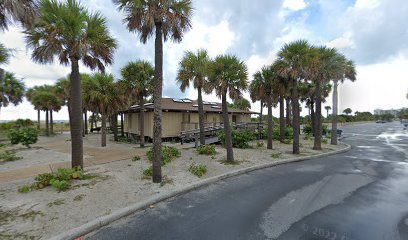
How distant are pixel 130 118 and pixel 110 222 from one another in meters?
20.9

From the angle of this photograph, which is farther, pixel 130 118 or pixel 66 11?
pixel 130 118

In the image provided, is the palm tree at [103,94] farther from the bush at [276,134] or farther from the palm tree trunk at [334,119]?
the palm tree trunk at [334,119]

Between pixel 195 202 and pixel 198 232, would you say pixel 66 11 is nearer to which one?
pixel 195 202

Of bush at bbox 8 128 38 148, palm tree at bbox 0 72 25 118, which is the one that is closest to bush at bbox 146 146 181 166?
bush at bbox 8 128 38 148

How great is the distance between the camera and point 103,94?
17891 millimetres

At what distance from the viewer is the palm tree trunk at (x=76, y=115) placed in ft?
26.7

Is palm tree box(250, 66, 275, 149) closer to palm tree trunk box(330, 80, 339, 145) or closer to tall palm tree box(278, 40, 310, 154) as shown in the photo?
tall palm tree box(278, 40, 310, 154)

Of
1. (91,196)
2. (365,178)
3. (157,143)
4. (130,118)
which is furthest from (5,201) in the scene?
(130,118)

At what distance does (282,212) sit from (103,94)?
55.7 ft

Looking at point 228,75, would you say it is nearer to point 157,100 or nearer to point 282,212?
point 157,100

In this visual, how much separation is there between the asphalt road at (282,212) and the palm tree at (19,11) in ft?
18.6

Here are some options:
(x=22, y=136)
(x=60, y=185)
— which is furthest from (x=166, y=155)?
(x=22, y=136)

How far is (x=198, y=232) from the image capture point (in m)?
4.44

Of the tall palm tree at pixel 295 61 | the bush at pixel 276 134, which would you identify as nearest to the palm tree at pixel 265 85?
the tall palm tree at pixel 295 61
